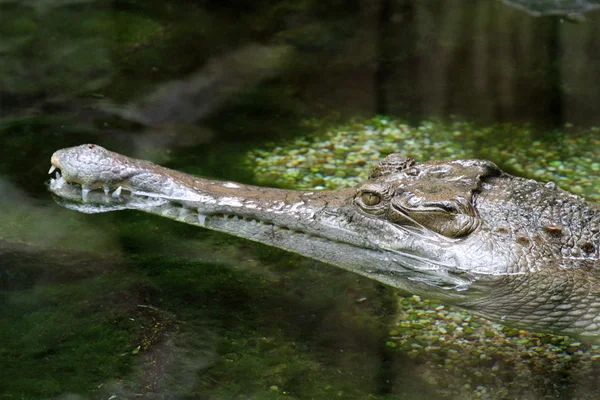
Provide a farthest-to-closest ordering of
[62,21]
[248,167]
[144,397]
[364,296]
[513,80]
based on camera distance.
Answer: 1. [62,21]
2. [513,80]
3. [248,167]
4. [364,296]
5. [144,397]

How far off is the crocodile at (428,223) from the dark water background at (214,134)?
0.44 metres

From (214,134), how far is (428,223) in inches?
120

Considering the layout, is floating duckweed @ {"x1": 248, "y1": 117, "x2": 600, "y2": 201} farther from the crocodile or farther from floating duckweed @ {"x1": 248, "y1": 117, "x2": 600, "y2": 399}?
the crocodile

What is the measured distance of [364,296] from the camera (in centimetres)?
477

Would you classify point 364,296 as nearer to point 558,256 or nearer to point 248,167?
point 558,256

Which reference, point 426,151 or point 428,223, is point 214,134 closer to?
point 426,151

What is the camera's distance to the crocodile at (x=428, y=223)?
419 centimetres

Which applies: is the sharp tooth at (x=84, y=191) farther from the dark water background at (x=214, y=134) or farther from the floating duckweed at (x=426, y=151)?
the floating duckweed at (x=426, y=151)

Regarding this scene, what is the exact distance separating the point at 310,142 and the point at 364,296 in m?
2.35

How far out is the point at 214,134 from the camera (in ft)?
22.3

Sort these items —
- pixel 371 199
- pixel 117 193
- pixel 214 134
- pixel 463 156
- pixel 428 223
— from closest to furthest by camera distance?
pixel 428 223 < pixel 371 199 < pixel 117 193 < pixel 463 156 < pixel 214 134

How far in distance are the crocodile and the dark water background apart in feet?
1.44

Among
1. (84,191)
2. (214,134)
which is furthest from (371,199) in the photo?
(214,134)

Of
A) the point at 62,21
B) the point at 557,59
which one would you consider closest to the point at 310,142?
the point at 557,59
